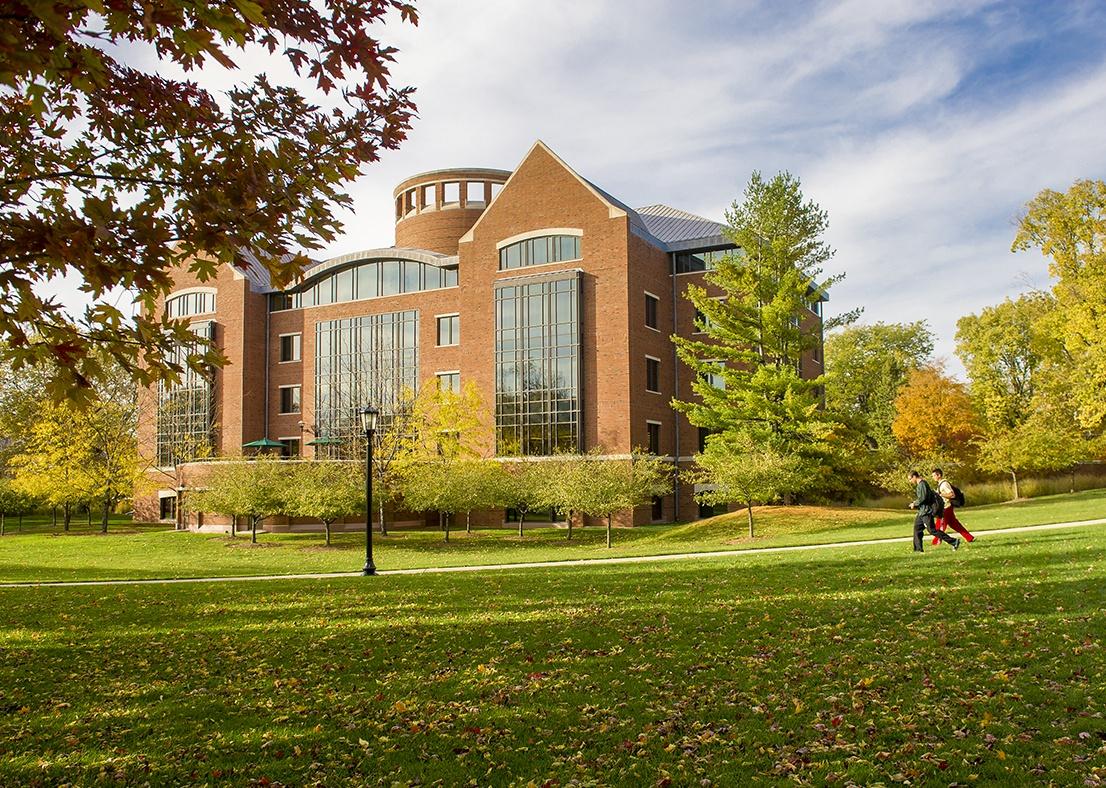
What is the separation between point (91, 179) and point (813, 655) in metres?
7.16

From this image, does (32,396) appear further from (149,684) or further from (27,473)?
(149,684)

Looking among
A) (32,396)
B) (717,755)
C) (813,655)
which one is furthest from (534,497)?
(32,396)

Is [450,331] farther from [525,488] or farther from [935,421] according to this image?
[935,421]

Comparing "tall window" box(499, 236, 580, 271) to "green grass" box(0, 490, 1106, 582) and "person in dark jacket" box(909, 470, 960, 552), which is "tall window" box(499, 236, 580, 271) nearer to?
"green grass" box(0, 490, 1106, 582)

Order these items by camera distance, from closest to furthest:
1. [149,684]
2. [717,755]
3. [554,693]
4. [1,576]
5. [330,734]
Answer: [717,755]
[330,734]
[554,693]
[149,684]
[1,576]

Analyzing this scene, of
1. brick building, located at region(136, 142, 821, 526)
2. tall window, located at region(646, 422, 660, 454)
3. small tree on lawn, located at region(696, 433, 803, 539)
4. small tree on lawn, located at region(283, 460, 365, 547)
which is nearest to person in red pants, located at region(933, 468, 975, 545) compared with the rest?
small tree on lawn, located at region(696, 433, 803, 539)

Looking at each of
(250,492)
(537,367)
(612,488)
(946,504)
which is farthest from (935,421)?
(250,492)

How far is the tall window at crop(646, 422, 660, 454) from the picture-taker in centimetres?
4031

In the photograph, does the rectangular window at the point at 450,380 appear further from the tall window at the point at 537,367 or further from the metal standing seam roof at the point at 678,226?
the metal standing seam roof at the point at 678,226

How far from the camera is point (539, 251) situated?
41.2 metres

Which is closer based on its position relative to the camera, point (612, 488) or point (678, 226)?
point (612, 488)

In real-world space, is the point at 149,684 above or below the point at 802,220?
below

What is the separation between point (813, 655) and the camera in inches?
312

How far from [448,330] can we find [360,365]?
5884 mm
